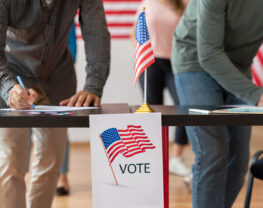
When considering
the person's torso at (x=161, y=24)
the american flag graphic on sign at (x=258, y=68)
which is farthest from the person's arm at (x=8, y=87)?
the american flag graphic on sign at (x=258, y=68)

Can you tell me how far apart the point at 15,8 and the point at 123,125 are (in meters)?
0.66

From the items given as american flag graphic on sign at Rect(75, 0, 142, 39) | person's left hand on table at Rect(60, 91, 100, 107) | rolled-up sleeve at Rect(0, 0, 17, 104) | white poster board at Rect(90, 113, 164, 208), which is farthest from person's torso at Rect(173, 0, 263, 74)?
american flag graphic on sign at Rect(75, 0, 142, 39)

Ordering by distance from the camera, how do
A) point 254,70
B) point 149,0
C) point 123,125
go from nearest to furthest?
1. point 123,125
2. point 149,0
3. point 254,70

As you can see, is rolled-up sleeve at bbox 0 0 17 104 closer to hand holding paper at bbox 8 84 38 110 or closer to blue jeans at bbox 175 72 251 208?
hand holding paper at bbox 8 84 38 110

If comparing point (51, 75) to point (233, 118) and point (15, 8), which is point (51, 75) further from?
point (233, 118)

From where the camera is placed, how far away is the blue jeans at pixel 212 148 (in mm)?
1702

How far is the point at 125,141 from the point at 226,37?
69 centimetres

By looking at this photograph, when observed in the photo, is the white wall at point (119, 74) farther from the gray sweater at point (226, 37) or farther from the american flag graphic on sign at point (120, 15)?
the gray sweater at point (226, 37)

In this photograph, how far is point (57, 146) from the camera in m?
1.96

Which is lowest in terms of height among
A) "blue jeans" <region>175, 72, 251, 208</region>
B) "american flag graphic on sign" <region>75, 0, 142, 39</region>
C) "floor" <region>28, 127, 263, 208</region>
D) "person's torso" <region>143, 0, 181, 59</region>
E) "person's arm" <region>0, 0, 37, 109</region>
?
"floor" <region>28, 127, 263, 208</region>

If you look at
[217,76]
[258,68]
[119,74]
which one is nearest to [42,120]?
[217,76]

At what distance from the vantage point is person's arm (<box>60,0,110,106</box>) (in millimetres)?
1728

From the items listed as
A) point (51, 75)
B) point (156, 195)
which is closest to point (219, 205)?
point (156, 195)

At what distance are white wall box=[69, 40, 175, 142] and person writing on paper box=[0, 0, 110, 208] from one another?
2.68 m
